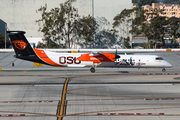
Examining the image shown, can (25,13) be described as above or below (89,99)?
above

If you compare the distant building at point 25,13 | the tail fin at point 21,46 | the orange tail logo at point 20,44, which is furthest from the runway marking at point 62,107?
the distant building at point 25,13

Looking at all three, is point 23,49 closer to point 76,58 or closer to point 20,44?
point 20,44

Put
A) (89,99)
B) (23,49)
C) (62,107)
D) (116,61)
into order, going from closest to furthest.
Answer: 1. (62,107)
2. (89,99)
3. (23,49)
4. (116,61)

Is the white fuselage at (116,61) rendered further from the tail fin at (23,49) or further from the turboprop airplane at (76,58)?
the tail fin at (23,49)

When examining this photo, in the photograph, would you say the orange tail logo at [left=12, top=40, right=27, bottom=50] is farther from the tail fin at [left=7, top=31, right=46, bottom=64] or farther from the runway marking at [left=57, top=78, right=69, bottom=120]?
the runway marking at [left=57, top=78, right=69, bottom=120]

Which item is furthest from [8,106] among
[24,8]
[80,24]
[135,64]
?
[24,8]

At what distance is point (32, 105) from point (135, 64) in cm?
2091

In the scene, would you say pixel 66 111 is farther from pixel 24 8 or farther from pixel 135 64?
pixel 24 8

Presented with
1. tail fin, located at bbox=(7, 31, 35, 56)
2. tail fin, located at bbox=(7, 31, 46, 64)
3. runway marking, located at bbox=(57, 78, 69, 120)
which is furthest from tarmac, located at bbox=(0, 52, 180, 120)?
tail fin, located at bbox=(7, 31, 35, 56)

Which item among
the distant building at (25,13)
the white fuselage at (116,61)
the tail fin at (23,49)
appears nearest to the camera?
the tail fin at (23,49)

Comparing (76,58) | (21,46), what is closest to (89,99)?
(76,58)

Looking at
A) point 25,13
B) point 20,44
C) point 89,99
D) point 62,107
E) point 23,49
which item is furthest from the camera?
point 25,13

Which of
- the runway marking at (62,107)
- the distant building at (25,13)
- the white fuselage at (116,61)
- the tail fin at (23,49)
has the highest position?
the distant building at (25,13)

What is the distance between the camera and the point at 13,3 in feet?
327
